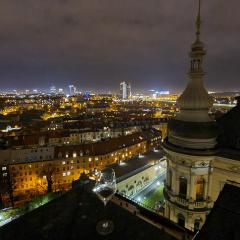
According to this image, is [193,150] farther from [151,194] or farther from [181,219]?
[151,194]

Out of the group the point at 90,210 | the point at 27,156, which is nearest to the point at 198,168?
the point at 90,210

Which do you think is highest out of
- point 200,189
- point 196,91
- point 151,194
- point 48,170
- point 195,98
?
point 196,91

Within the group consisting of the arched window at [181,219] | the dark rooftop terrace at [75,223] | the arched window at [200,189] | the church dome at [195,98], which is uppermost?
the church dome at [195,98]

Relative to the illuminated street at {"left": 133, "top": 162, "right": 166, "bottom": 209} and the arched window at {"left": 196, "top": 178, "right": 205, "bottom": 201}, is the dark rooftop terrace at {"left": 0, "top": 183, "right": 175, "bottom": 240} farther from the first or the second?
the illuminated street at {"left": 133, "top": 162, "right": 166, "bottom": 209}

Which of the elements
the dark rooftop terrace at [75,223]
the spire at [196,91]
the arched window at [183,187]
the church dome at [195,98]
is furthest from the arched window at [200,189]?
the dark rooftop terrace at [75,223]

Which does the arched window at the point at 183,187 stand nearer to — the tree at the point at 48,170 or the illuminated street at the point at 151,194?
the illuminated street at the point at 151,194

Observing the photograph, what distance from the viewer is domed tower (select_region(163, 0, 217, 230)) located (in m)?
18.8

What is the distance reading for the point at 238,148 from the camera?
17609 mm

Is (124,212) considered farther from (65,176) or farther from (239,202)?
(65,176)

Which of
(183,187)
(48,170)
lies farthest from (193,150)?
(48,170)

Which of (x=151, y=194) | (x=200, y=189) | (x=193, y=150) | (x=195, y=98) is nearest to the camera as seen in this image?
(x=193, y=150)

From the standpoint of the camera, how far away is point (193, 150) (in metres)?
18.7

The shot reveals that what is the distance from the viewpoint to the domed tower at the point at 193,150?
739 inches

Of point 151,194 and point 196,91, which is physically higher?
point 196,91
